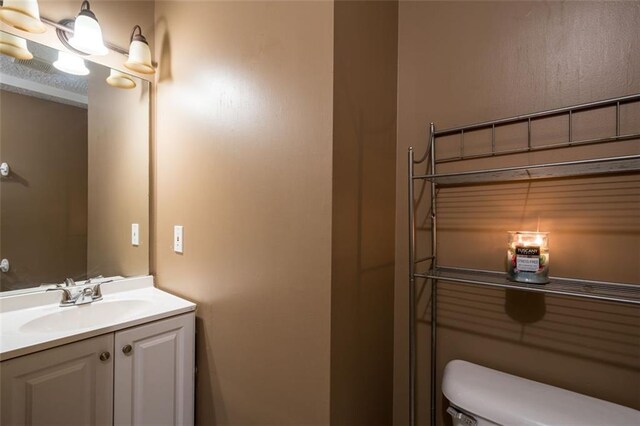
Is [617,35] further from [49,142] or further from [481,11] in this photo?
[49,142]

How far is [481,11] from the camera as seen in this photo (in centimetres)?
100

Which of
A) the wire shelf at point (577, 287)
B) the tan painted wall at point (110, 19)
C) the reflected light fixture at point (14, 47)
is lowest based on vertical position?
the wire shelf at point (577, 287)

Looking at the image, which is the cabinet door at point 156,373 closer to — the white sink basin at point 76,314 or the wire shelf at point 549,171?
the white sink basin at point 76,314

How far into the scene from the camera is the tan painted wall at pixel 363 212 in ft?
2.74

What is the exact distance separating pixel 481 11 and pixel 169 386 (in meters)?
1.83

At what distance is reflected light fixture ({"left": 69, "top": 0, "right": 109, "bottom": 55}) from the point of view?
1151 millimetres

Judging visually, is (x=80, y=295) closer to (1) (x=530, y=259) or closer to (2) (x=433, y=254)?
(2) (x=433, y=254)

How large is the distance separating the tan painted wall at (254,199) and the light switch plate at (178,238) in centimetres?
3

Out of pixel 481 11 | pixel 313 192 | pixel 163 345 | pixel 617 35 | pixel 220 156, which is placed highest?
pixel 481 11

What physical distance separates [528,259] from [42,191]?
6.01ft

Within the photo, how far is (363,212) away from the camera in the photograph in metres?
0.96

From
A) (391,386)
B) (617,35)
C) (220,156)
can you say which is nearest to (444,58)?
(617,35)

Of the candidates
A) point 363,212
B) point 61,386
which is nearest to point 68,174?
point 61,386

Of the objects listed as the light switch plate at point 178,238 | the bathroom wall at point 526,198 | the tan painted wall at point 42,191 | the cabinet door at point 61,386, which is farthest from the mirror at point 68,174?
the bathroom wall at point 526,198
